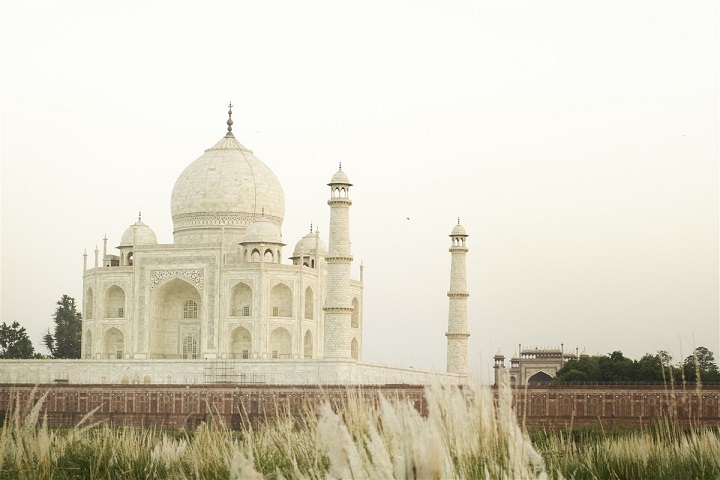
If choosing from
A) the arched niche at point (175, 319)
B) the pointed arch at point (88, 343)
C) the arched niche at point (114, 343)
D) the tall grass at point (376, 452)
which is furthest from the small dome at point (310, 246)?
the tall grass at point (376, 452)

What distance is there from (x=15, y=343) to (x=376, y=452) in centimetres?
4144

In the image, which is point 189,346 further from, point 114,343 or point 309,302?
point 309,302

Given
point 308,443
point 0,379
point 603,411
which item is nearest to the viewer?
point 308,443

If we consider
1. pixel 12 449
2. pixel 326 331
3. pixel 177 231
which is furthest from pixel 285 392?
pixel 12 449

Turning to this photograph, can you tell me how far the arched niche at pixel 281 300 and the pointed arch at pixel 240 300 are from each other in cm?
74

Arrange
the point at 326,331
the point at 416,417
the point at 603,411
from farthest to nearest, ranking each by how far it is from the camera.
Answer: the point at 326,331 < the point at 603,411 < the point at 416,417

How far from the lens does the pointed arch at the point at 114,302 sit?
36.0 m

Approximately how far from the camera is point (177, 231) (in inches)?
1515

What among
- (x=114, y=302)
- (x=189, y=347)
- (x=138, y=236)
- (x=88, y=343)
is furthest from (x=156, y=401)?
(x=138, y=236)

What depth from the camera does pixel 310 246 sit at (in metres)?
37.3

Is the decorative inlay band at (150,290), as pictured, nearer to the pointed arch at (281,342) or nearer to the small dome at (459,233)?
the pointed arch at (281,342)

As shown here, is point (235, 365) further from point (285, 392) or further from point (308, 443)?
point (308, 443)

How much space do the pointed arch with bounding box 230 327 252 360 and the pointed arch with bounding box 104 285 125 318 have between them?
153 inches

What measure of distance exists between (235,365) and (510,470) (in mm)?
27058
